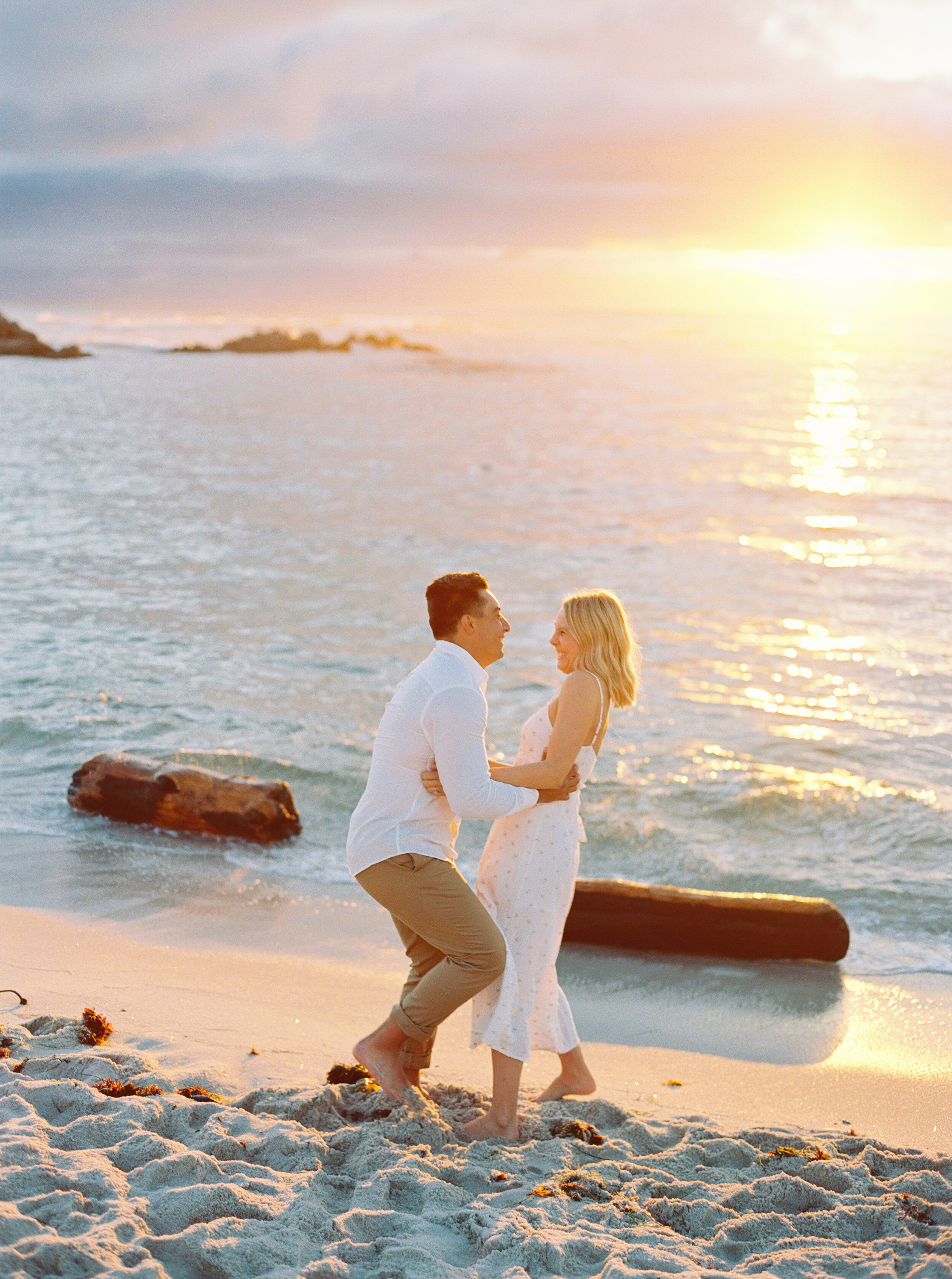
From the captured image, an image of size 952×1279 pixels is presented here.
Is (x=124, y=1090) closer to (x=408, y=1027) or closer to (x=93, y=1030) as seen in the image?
(x=93, y=1030)

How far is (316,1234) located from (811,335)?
15598 cm

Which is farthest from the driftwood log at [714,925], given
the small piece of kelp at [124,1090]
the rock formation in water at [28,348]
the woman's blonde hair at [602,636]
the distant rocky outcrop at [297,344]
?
the distant rocky outcrop at [297,344]

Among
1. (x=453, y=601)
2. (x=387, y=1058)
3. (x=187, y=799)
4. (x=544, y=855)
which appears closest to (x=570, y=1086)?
(x=387, y=1058)

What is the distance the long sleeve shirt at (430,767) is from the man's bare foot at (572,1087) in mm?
1274

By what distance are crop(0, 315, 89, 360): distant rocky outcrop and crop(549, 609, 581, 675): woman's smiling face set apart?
4004 inches

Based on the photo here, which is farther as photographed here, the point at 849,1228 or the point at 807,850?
the point at 807,850

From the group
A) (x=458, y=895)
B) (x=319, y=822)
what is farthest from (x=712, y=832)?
(x=458, y=895)

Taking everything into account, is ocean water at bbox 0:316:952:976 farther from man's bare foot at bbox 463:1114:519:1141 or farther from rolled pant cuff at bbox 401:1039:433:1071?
man's bare foot at bbox 463:1114:519:1141

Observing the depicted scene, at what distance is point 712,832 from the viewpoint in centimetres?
908

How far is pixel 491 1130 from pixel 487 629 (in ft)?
6.82

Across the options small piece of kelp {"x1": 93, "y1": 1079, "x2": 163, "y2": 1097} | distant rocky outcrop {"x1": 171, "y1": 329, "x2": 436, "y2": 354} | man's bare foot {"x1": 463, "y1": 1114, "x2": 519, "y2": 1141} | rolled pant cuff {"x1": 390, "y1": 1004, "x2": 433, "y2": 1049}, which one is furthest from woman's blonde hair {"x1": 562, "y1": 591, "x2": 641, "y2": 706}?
distant rocky outcrop {"x1": 171, "y1": 329, "x2": 436, "y2": 354}

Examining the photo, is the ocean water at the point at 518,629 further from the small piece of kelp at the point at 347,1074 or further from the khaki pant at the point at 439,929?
the khaki pant at the point at 439,929

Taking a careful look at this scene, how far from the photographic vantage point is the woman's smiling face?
182 inches

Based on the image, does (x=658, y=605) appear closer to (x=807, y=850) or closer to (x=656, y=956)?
(x=807, y=850)
